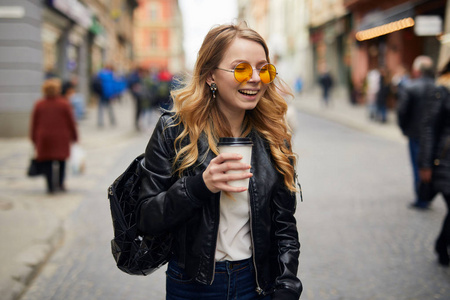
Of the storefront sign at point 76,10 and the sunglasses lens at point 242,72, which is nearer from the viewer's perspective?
the sunglasses lens at point 242,72

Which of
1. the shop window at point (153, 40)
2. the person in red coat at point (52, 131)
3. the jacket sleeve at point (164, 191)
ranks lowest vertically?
the person in red coat at point (52, 131)

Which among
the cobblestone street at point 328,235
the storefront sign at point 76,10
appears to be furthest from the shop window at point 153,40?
the cobblestone street at point 328,235

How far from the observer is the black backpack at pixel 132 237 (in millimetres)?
1896

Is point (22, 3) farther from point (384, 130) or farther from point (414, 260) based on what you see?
point (414, 260)

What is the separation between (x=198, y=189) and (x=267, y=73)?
533mm

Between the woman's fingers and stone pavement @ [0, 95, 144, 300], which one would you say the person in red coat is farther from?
the woman's fingers

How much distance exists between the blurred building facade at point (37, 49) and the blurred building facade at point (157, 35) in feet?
138

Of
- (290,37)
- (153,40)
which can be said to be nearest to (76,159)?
(290,37)

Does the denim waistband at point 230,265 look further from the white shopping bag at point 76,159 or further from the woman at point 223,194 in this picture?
the white shopping bag at point 76,159

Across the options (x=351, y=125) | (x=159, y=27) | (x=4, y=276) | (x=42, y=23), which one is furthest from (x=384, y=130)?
(x=159, y=27)

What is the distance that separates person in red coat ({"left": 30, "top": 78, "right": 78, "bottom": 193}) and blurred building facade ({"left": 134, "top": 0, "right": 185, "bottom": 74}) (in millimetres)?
58044

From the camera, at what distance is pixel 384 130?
49.7 ft

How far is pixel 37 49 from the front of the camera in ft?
46.0

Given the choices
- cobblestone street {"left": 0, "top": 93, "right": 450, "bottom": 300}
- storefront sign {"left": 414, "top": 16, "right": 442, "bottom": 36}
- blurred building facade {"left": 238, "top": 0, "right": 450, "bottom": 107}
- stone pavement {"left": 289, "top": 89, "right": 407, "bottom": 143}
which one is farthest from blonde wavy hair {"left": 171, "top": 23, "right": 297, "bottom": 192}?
storefront sign {"left": 414, "top": 16, "right": 442, "bottom": 36}
